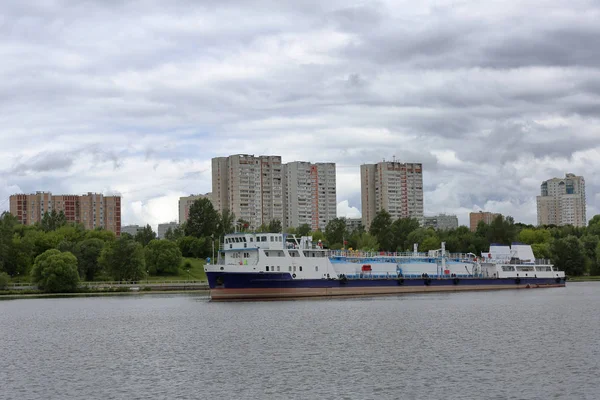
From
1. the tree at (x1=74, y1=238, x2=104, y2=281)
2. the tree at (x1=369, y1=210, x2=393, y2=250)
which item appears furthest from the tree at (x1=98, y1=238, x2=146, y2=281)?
the tree at (x1=369, y1=210, x2=393, y2=250)

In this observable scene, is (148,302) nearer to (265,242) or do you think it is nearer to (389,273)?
(265,242)

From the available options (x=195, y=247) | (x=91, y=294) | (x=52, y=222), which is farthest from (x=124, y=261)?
(x=52, y=222)

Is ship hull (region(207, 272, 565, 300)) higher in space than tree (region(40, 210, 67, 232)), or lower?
lower

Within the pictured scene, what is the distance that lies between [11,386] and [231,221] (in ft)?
514

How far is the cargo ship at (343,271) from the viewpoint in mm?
94938

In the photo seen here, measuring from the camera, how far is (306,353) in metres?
49.2

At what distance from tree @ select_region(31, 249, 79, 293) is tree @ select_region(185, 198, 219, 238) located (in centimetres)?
6118

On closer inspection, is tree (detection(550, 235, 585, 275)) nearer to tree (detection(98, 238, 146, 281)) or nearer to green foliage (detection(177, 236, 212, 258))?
green foliage (detection(177, 236, 212, 258))

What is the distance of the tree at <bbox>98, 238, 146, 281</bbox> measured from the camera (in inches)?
5472

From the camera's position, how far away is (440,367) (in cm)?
4303

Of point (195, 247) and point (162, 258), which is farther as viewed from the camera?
point (195, 247)

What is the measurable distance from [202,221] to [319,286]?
92.7 metres

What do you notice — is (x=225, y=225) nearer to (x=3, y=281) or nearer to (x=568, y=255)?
(x=3, y=281)

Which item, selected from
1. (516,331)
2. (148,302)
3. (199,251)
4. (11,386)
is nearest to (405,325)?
(516,331)
